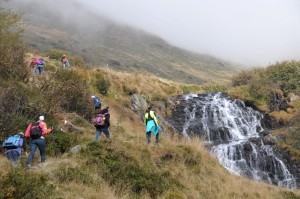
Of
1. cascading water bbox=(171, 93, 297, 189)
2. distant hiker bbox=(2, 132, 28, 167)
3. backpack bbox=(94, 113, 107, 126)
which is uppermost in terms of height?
backpack bbox=(94, 113, 107, 126)

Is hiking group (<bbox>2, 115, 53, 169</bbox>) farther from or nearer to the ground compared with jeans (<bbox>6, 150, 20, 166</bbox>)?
farther from the ground

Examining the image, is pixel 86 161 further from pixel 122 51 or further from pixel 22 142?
pixel 122 51

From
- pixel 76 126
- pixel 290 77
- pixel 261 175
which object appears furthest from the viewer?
pixel 290 77

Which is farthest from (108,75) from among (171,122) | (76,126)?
(76,126)

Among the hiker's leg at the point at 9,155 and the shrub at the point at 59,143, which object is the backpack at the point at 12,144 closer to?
the hiker's leg at the point at 9,155

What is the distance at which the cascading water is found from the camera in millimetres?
22031

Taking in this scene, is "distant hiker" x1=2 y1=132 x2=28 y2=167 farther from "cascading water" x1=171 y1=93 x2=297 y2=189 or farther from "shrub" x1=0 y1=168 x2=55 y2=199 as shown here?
"cascading water" x1=171 y1=93 x2=297 y2=189

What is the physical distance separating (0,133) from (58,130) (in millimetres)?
2407

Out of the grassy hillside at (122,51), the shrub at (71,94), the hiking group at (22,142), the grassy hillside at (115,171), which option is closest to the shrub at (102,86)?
the shrub at (71,94)

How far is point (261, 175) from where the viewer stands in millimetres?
21828

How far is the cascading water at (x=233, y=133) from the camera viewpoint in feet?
72.3

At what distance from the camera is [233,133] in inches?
1075

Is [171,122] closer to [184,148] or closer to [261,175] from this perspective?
[261,175]

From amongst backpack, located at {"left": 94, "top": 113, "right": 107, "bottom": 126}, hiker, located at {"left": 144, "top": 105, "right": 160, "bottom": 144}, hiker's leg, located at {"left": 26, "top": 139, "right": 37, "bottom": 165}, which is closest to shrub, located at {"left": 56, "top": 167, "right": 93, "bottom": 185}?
hiker's leg, located at {"left": 26, "top": 139, "right": 37, "bottom": 165}
